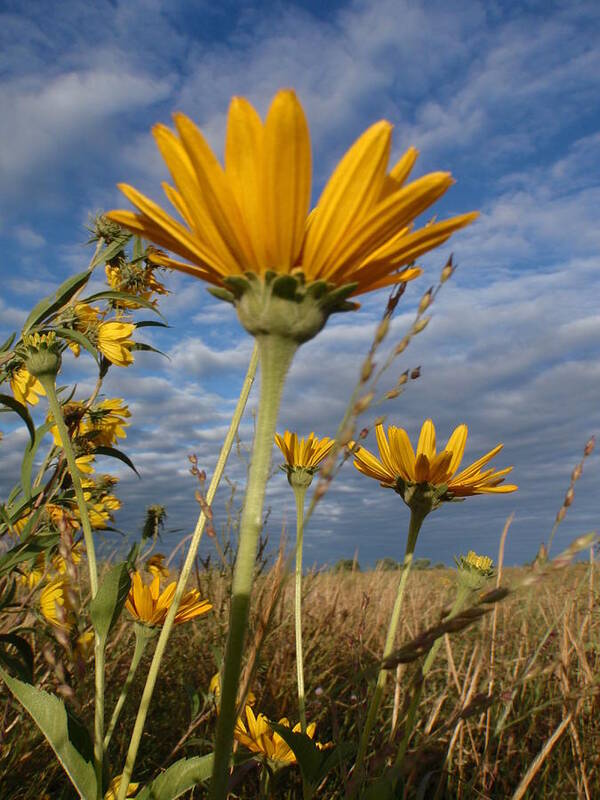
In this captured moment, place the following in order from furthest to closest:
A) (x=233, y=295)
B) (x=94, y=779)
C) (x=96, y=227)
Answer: (x=96, y=227) < (x=94, y=779) < (x=233, y=295)

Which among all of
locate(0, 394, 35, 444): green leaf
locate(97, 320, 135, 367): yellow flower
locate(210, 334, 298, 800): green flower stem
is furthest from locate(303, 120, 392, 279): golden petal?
locate(97, 320, 135, 367): yellow flower

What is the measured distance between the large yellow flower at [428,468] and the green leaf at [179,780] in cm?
86

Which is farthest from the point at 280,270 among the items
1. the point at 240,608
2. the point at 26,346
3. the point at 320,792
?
the point at 320,792

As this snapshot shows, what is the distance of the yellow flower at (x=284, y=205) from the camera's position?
0.86m

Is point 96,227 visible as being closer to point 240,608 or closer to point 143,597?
point 143,597

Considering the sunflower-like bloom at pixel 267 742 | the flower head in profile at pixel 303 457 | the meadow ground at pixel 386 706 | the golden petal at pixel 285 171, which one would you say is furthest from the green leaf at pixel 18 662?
the golden petal at pixel 285 171

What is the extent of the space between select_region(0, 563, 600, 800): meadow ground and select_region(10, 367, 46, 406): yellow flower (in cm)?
121

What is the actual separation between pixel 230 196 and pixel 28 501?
5.08ft

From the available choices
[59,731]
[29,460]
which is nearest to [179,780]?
[59,731]

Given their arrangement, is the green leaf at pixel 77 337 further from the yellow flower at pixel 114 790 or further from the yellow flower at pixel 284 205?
the yellow flower at pixel 114 790

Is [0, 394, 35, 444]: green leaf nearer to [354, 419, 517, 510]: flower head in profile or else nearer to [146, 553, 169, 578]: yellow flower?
[354, 419, 517, 510]: flower head in profile

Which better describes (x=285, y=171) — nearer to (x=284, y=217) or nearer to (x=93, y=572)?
(x=284, y=217)

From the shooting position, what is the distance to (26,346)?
6.23ft

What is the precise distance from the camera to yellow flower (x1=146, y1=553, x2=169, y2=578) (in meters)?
3.81
